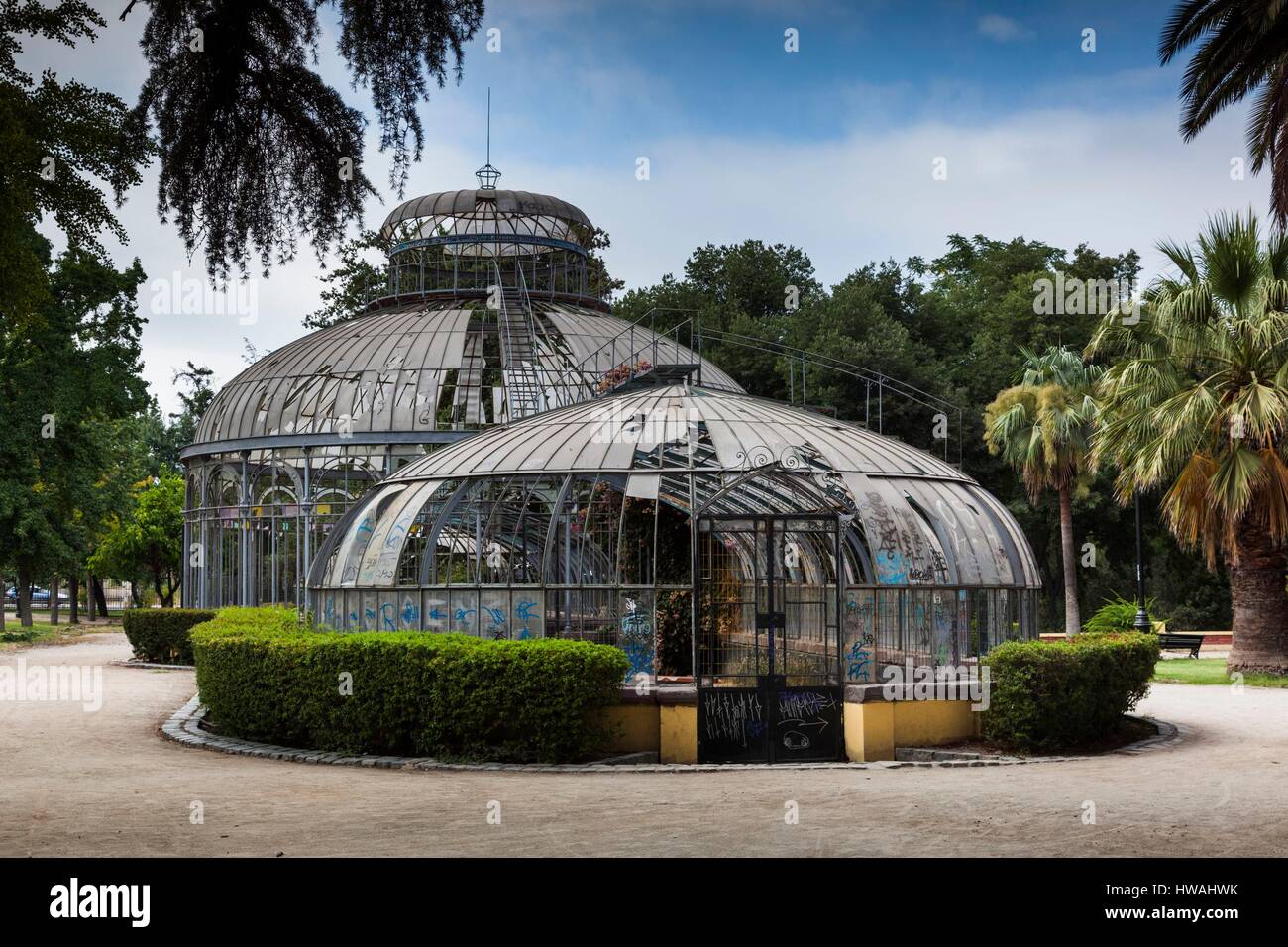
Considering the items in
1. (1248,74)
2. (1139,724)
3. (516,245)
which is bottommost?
(1139,724)

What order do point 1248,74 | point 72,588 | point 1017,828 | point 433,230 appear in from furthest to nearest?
point 72,588, point 433,230, point 1248,74, point 1017,828

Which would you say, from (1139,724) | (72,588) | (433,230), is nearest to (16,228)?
(1139,724)

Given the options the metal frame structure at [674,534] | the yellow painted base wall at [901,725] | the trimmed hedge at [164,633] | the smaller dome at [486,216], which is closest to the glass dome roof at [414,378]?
the smaller dome at [486,216]

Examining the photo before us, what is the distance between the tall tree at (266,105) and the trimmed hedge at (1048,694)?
870 cm

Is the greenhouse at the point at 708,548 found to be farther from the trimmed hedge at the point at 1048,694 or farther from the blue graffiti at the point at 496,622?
the trimmed hedge at the point at 1048,694

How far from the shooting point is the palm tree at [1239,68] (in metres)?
9.11

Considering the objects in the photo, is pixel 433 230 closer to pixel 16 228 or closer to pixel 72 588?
pixel 16 228

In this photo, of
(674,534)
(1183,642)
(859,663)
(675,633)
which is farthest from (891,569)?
(1183,642)

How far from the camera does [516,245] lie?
3278 cm

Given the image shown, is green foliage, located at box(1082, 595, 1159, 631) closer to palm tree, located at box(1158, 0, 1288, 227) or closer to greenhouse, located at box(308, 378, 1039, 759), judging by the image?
greenhouse, located at box(308, 378, 1039, 759)

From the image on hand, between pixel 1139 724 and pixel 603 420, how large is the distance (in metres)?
→ 7.18

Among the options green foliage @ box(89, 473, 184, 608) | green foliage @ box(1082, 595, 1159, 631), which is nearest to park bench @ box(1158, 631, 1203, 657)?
green foliage @ box(1082, 595, 1159, 631)

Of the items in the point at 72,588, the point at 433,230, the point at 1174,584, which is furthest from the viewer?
the point at 72,588

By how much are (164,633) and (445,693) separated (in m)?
16.5
